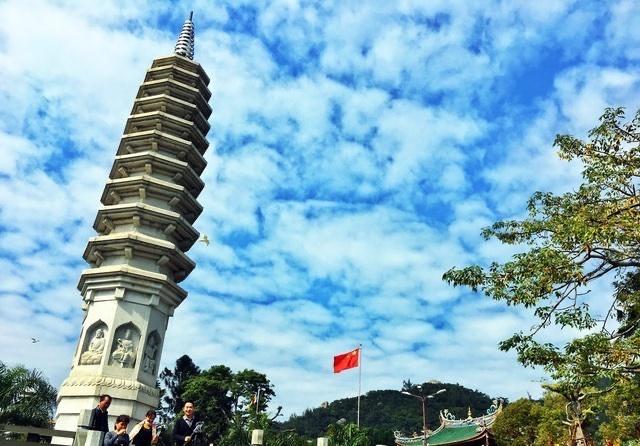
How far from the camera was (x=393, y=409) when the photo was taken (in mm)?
114375

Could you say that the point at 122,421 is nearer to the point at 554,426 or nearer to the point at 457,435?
the point at 554,426

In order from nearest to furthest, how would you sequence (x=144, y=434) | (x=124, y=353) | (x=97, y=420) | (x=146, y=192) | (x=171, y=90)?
(x=144, y=434) → (x=97, y=420) → (x=124, y=353) → (x=146, y=192) → (x=171, y=90)

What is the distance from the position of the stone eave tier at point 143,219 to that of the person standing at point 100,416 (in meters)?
11.6

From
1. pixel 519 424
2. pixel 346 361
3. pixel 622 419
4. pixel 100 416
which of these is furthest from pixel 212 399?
pixel 100 416

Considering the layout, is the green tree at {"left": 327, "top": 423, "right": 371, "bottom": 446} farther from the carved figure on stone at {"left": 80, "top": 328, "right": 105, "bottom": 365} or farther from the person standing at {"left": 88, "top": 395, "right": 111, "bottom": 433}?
the person standing at {"left": 88, "top": 395, "right": 111, "bottom": 433}

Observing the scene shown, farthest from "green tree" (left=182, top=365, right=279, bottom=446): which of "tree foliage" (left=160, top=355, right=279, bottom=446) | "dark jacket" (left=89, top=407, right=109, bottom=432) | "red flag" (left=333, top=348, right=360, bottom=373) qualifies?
"dark jacket" (left=89, top=407, right=109, bottom=432)

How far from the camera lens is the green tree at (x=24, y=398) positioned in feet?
101

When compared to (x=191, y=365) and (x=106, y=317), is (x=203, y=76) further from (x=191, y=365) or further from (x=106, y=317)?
(x=191, y=365)

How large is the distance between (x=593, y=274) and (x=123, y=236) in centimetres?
1615

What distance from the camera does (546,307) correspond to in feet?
37.3

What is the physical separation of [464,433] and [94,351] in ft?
110

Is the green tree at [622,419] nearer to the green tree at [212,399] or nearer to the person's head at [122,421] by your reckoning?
the person's head at [122,421]

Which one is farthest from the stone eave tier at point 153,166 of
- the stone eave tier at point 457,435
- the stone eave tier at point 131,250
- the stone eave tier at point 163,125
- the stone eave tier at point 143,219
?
the stone eave tier at point 457,435

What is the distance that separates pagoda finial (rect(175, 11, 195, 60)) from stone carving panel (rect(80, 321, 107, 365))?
49.9ft
